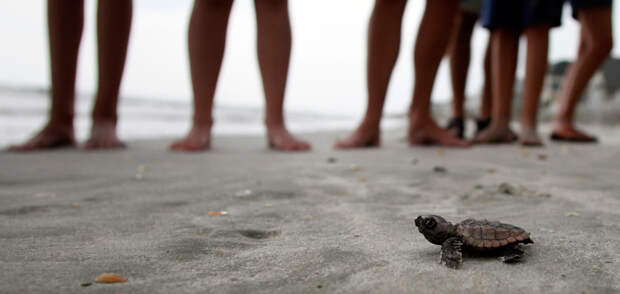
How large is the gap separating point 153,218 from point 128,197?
0.44 metres

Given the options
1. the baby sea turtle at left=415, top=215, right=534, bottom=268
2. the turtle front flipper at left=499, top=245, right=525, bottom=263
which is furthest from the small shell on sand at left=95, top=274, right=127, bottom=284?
the turtle front flipper at left=499, top=245, right=525, bottom=263

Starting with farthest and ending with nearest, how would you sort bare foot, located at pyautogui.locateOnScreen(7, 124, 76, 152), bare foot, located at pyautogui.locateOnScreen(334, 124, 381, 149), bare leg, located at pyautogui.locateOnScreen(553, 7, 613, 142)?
bare leg, located at pyautogui.locateOnScreen(553, 7, 613, 142) → bare foot, located at pyautogui.locateOnScreen(334, 124, 381, 149) → bare foot, located at pyautogui.locateOnScreen(7, 124, 76, 152)

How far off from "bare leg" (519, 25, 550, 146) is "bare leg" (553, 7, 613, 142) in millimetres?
550

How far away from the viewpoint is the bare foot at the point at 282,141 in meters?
3.80

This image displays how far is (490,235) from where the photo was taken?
1162 mm

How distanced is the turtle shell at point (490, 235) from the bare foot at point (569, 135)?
3.90 m

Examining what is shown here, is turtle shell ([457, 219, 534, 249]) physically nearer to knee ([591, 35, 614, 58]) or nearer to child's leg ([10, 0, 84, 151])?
child's leg ([10, 0, 84, 151])

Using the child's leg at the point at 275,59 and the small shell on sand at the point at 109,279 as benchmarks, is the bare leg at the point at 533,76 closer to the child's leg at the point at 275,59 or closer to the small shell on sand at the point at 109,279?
the child's leg at the point at 275,59

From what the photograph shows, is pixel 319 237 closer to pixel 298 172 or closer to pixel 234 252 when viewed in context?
pixel 234 252

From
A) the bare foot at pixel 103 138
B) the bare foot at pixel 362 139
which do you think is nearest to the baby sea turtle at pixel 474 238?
the bare foot at pixel 362 139

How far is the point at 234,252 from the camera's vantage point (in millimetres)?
1247

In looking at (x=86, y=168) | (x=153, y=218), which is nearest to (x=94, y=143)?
(x=86, y=168)

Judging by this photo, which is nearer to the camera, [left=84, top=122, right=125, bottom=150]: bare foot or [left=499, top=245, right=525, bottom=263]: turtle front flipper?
[left=499, top=245, right=525, bottom=263]: turtle front flipper

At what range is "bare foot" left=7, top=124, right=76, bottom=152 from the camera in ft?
12.3
